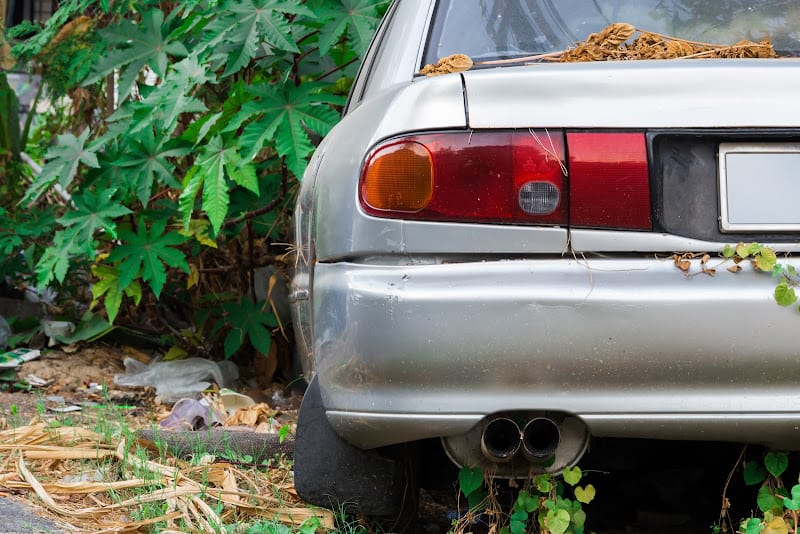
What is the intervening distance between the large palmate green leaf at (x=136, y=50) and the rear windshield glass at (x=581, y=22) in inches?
98.9

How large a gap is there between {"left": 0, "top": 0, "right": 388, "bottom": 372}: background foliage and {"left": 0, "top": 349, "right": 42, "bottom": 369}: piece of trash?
0.40 metres

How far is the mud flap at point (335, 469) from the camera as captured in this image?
194cm

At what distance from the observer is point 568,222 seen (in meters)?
1.66

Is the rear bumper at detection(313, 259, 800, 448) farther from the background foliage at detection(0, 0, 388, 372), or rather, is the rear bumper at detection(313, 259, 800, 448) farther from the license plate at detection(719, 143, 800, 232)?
the background foliage at detection(0, 0, 388, 372)

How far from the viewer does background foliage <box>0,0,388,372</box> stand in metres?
3.67

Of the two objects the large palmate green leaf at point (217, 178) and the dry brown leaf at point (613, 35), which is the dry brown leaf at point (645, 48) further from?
the large palmate green leaf at point (217, 178)

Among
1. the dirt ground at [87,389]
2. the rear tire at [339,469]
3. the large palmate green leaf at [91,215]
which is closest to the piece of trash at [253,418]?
the dirt ground at [87,389]

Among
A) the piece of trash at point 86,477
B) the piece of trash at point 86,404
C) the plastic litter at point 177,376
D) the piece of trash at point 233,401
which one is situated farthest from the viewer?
the plastic litter at point 177,376

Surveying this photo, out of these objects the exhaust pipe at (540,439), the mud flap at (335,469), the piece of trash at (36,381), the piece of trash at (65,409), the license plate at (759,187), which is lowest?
the piece of trash at (36,381)

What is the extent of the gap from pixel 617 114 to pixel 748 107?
23 cm

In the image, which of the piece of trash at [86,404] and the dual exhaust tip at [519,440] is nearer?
the dual exhaust tip at [519,440]

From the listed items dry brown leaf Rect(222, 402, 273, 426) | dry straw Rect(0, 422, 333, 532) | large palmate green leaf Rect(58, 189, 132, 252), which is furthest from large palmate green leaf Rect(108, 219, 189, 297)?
dry straw Rect(0, 422, 333, 532)

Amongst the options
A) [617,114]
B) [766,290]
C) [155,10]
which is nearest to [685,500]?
[766,290]

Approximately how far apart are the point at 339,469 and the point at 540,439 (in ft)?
1.46
